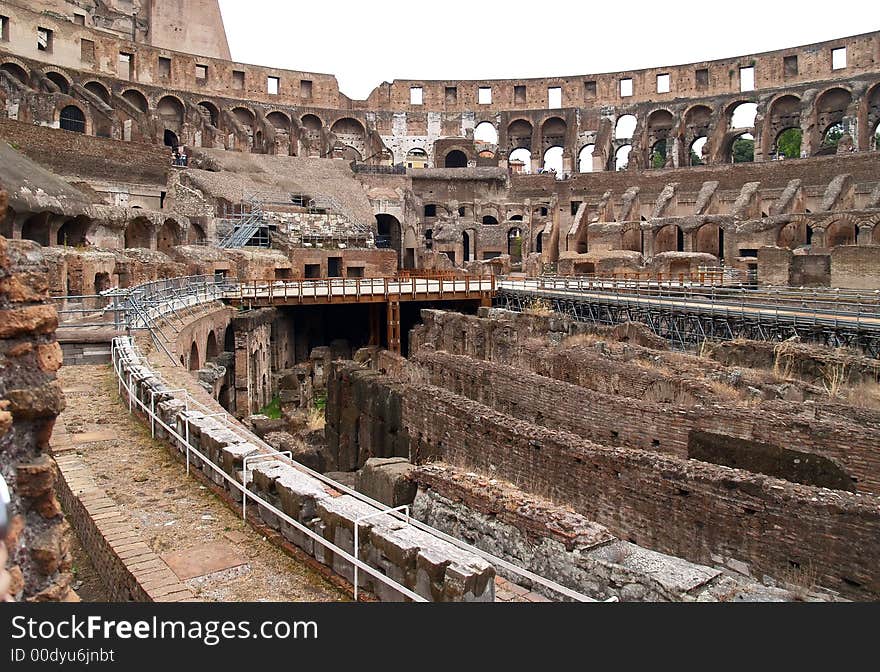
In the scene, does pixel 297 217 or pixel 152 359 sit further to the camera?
pixel 297 217

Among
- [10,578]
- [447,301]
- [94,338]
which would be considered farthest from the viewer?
[447,301]

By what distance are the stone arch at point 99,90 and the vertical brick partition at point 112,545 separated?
4838cm

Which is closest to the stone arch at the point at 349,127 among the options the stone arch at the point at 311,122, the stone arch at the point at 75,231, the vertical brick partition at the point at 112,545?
the stone arch at the point at 311,122

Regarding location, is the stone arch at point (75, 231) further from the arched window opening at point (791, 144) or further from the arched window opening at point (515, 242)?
the arched window opening at point (791, 144)

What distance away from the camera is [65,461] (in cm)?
721

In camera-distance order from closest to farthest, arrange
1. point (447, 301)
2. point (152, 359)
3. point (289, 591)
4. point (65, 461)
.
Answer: point (289, 591) < point (65, 461) < point (152, 359) < point (447, 301)

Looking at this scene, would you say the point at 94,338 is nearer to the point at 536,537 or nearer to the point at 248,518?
the point at 248,518

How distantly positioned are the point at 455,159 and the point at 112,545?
55586 mm

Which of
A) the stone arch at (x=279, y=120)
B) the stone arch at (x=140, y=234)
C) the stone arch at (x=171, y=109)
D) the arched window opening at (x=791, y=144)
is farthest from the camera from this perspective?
the arched window opening at (x=791, y=144)

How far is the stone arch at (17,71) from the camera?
44.1 meters

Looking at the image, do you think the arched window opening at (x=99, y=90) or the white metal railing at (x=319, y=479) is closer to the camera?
the white metal railing at (x=319, y=479)

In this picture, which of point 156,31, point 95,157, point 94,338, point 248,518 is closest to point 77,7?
point 156,31

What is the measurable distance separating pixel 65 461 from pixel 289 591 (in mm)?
3512

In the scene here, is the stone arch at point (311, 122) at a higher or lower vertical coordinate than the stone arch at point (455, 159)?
higher
